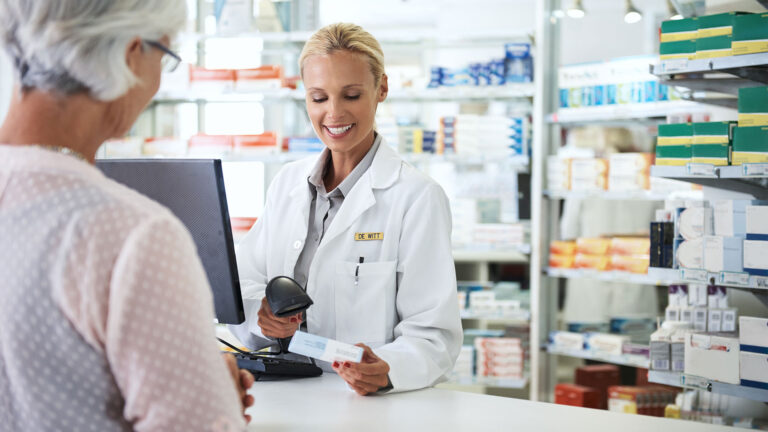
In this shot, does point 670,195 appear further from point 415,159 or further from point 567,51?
point 567,51

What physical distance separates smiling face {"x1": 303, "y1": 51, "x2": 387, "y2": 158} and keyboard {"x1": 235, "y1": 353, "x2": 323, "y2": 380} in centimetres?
63

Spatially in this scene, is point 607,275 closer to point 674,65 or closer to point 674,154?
point 674,154

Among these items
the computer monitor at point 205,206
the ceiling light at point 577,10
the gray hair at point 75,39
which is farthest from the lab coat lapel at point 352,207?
the ceiling light at point 577,10

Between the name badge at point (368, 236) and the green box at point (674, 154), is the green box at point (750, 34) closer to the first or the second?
the green box at point (674, 154)

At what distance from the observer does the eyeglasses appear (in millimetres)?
949

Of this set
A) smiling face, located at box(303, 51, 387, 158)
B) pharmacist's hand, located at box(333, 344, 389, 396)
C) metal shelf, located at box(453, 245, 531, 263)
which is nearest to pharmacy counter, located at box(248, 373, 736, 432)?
pharmacist's hand, located at box(333, 344, 389, 396)

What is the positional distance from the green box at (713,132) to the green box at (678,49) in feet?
0.87

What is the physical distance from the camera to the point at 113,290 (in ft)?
2.55

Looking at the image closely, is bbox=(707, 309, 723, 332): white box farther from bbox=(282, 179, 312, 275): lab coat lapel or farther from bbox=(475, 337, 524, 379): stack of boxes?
bbox=(475, 337, 524, 379): stack of boxes

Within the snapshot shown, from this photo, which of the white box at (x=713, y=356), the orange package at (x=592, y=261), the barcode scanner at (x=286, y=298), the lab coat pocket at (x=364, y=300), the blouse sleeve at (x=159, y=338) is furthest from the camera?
the orange package at (x=592, y=261)

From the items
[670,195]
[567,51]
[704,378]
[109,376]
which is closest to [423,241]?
[109,376]

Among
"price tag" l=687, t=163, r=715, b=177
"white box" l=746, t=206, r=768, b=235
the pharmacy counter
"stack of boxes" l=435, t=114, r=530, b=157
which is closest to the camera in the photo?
the pharmacy counter

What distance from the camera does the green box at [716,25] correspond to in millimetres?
2614

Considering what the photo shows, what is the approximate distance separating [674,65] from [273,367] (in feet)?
6.32
